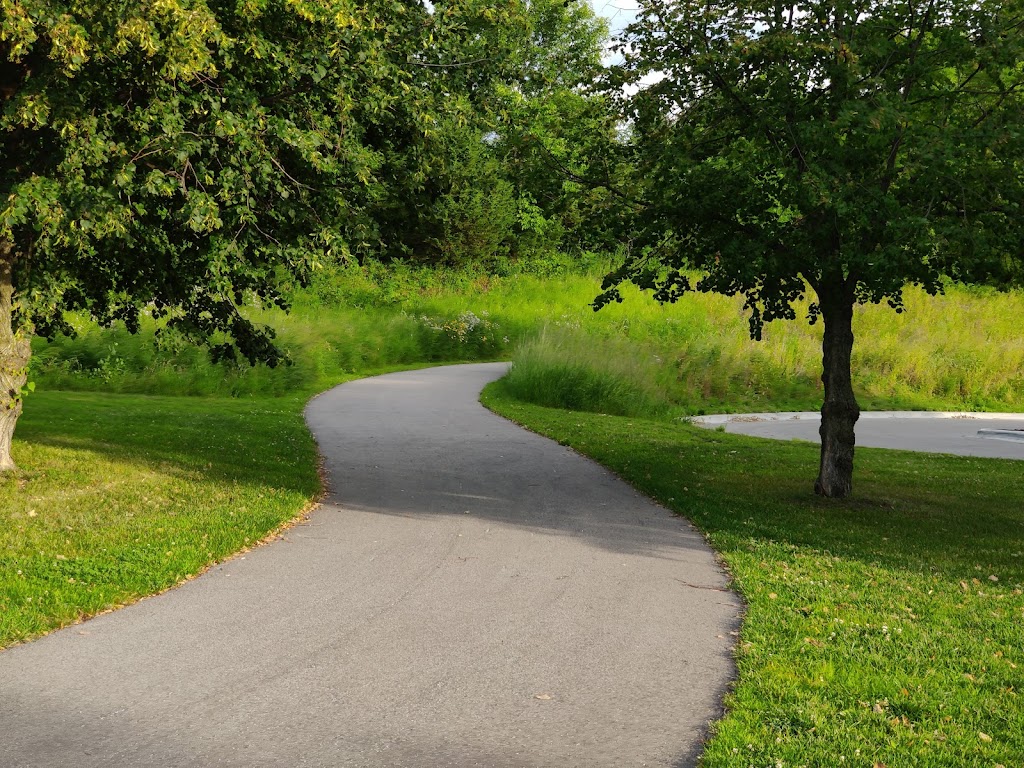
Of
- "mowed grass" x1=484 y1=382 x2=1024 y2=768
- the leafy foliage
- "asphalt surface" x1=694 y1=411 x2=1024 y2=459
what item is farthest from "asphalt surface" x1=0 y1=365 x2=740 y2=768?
"asphalt surface" x1=694 y1=411 x2=1024 y2=459

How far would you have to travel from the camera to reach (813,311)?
12.5m

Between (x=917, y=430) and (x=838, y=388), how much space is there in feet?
37.6

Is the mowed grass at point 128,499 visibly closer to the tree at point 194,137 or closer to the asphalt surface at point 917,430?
the tree at point 194,137

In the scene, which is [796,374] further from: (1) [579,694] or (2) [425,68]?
(1) [579,694]

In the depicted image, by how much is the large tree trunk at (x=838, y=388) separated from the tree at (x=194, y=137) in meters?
5.04

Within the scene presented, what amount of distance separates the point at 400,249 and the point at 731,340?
59.9 feet

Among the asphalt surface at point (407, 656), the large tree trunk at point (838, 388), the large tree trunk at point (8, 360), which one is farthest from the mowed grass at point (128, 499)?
the large tree trunk at point (838, 388)

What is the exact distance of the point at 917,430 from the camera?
21.7 m

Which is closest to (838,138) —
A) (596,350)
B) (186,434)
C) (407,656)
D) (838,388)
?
(838,388)

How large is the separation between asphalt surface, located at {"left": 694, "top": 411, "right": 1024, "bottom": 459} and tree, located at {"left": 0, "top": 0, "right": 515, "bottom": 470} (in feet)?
39.6

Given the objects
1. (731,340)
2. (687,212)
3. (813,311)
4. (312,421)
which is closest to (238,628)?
(687,212)

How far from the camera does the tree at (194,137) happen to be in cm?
770

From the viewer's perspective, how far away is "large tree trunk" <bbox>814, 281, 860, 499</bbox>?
11.3 m

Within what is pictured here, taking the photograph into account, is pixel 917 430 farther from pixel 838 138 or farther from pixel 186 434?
pixel 186 434
